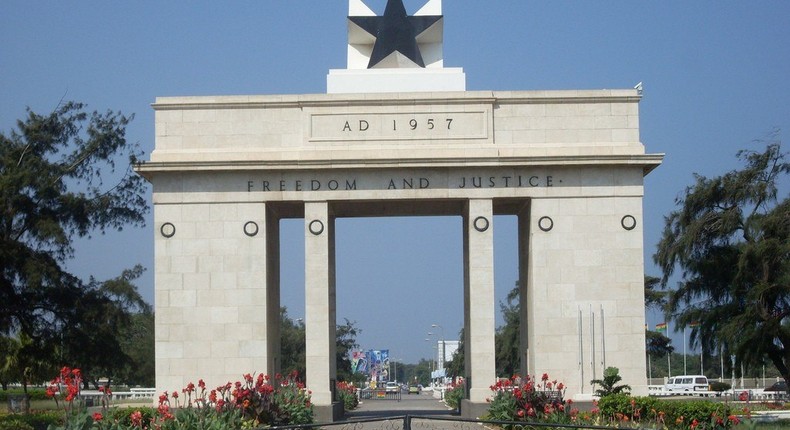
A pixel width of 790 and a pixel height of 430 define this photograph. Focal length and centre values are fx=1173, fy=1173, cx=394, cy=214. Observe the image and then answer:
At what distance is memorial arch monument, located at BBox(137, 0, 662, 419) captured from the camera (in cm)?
3678

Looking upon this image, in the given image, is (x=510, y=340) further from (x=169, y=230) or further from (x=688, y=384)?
(x=169, y=230)

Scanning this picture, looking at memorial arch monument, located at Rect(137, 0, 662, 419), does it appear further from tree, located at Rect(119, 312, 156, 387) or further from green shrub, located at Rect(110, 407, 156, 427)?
tree, located at Rect(119, 312, 156, 387)

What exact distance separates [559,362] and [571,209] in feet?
15.9

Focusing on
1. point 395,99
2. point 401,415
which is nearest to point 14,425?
point 401,415

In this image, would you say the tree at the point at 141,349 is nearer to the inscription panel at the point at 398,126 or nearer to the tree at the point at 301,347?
the tree at the point at 301,347

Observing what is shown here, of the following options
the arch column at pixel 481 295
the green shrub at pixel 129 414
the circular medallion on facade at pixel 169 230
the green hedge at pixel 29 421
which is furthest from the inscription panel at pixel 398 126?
the green hedge at pixel 29 421

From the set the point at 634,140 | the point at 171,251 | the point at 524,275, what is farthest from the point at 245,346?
the point at 634,140

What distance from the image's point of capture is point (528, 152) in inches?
1453

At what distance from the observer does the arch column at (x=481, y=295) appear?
3688 centimetres

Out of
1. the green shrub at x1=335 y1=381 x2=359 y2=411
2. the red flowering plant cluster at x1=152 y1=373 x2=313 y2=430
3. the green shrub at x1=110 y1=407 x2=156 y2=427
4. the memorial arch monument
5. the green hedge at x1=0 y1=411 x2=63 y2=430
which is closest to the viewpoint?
the red flowering plant cluster at x1=152 y1=373 x2=313 y2=430

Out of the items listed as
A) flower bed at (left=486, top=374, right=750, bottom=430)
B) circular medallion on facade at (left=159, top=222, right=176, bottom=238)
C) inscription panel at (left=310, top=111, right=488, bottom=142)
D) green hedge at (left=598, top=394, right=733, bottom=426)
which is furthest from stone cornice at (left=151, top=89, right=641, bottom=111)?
green hedge at (left=598, top=394, right=733, bottom=426)

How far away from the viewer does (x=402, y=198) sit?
3709 cm

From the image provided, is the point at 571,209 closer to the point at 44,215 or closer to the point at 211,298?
the point at 211,298

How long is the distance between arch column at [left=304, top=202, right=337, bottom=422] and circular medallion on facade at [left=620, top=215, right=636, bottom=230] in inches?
370
